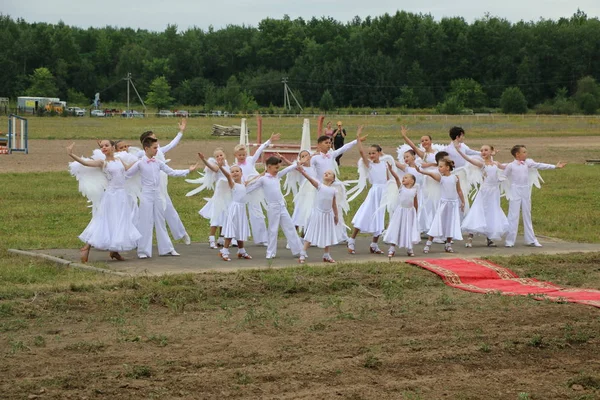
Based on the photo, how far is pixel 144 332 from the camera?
397 inches

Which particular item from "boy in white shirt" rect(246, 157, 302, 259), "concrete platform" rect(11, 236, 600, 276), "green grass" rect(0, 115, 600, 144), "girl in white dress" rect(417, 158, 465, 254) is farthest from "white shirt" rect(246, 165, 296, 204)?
"green grass" rect(0, 115, 600, 144)

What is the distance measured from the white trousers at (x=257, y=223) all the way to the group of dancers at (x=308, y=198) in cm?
2

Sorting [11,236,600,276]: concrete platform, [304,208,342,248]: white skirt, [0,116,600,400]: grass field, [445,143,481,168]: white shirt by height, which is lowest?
[0,116,600,400]: grass field

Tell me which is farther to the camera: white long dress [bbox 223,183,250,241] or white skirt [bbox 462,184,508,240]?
white skirt [bbox 462,184,508,240]

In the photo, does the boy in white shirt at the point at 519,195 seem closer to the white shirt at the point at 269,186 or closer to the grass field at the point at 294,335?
the grass field at the point at 294,335

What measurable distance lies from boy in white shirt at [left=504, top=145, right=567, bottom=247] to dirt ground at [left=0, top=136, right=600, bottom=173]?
57.7ft

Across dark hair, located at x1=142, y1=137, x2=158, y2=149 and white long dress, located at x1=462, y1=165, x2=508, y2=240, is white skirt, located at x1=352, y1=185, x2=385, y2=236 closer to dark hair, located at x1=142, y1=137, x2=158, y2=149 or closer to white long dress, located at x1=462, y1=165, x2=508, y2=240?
white long dress, located at x1=462, y1=165, x2=508, y2=240

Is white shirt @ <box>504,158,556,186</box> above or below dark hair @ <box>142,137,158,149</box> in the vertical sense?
below

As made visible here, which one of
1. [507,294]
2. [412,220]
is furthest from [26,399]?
[412,220]

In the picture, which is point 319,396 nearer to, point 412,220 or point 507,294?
point 507,294

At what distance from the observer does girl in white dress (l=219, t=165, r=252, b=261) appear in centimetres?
1491

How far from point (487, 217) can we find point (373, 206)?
7.49 feet

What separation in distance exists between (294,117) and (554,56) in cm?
4969

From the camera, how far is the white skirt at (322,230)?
1493 centimetres
